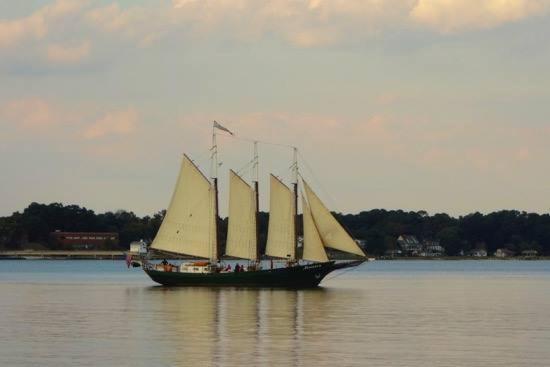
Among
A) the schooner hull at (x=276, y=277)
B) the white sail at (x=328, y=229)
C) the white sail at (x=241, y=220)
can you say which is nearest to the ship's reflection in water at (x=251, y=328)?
the white sail at (x=328, y=229)

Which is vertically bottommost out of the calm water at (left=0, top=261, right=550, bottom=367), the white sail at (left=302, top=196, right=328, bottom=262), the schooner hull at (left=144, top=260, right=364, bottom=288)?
the calm water at (left=0, top=261, right=550, bottom=367)

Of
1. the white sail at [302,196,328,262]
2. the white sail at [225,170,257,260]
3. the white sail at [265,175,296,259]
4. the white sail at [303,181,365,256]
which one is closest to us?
the white sail at [303,181,365,256]

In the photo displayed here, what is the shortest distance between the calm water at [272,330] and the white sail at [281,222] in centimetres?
1044

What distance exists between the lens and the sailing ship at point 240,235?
114 m

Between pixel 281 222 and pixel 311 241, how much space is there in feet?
10.4

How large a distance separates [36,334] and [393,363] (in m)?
19.3

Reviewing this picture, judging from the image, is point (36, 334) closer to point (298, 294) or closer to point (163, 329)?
point (163, 329)

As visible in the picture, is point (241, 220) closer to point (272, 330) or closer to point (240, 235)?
point (240, 235)

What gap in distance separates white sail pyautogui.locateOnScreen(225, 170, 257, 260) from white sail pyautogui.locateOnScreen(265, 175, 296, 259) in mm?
2506

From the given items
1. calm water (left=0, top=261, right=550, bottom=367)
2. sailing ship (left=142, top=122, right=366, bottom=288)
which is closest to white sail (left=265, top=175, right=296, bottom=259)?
sailing ship (left=142, top=122, right=366, bottom=288)

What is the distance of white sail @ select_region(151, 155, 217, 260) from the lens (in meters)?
115

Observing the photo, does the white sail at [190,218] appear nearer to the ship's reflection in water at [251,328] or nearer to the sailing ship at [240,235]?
the sailing ship at [240,235]

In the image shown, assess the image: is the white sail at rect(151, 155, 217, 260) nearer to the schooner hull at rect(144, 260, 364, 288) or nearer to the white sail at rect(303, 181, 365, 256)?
the schooner hull at rect(144, 260, 364, 288)

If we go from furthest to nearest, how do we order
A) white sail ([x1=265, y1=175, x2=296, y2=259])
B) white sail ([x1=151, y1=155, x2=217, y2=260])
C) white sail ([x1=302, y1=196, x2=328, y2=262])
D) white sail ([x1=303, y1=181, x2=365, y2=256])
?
1. white sail ([x1=151, y1=155, x2=217, y2=260])
2. white sail ([x1=265, y1=175, x2=296, y2=259])
3. white sail ([x1=302, y1=196, x2=328, y2=262])
4. white sail ([x1=303, y1=181, x2=365, y2=256])
